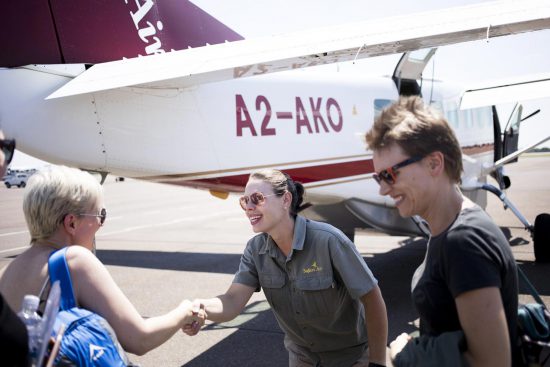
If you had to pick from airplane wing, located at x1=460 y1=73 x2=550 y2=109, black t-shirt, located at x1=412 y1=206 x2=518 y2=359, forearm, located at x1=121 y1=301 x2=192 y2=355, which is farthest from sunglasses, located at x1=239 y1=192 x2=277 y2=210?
airplane wing, located at x1=460 y1=73 x2=550 y2=109

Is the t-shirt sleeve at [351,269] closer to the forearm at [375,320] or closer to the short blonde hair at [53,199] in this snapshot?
the forearm at [375,320]

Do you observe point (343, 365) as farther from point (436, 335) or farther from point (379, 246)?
point (379, 246)

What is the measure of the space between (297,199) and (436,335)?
1384mm

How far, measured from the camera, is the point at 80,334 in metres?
1.58

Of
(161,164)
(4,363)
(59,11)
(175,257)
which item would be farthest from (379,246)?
(4,363)

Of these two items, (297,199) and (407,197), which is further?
(297,199)

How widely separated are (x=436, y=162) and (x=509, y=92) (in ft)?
25.3

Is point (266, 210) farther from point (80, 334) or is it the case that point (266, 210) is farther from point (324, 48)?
point (324, 48)

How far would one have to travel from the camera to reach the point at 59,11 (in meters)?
4.43

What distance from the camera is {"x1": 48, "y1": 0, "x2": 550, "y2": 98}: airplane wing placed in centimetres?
393

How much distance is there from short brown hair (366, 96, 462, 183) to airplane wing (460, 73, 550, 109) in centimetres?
686

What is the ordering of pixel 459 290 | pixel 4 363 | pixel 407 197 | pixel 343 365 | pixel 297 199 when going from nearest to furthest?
1. pixel 4 363
2. pixel 459 290
3. pixel 407 197
4. pixel 343 365
5. pixel 297 199

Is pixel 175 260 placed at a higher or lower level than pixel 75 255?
lower

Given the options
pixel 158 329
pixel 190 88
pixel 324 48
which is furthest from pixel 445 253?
pixel 190 88
